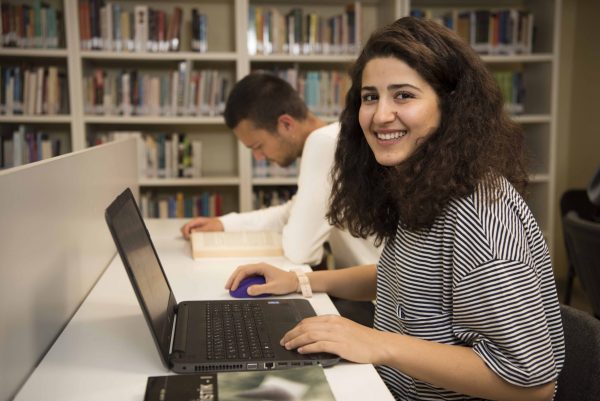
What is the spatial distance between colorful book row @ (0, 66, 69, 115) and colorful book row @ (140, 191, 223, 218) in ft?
2.36

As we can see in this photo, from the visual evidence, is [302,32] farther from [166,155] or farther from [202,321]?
[202,321]

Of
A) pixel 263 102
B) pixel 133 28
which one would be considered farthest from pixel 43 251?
pixel 133 28

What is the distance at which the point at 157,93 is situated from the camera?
129 inches

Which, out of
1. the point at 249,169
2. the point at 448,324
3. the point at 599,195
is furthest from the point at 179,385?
the point at 249,169

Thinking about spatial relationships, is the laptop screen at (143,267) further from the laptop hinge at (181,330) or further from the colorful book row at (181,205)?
the colorful book row at (181,205)

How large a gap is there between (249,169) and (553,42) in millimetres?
1879

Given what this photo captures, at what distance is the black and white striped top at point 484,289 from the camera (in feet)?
2.84

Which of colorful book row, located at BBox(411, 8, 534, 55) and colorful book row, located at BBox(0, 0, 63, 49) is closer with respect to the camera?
colorful book row, located at BBox(0, 0, 63, 49)

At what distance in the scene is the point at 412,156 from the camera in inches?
41.9

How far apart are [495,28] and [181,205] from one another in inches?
83.0

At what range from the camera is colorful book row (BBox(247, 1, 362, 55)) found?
3.25 meters

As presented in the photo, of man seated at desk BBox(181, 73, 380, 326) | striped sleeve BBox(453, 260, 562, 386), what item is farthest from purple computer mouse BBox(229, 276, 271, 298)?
striped sleeve BBox(453, 260, 562, 386)

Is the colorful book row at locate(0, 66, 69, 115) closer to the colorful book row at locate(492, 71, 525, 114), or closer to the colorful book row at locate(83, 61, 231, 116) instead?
the colorful book row at locate(83, 61, 231, 116)

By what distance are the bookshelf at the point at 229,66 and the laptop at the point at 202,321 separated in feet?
6.90
